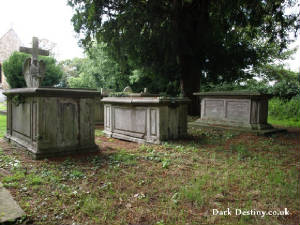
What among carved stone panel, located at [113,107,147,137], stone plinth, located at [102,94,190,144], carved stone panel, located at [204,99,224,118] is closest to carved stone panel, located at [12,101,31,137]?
stone plinth, located at [102,94,190,144]

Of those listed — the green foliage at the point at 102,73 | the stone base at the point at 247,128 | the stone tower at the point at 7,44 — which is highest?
the stone tower at the point at 7,44

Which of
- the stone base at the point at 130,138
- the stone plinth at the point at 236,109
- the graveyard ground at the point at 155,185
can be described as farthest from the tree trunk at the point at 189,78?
the graveyard ground at the point at 155,185

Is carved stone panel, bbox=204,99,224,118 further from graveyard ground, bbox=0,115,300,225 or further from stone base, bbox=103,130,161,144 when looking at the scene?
stone base, bbox=103,130,161,144

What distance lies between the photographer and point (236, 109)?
8672mm

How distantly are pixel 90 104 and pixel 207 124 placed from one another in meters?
5.62

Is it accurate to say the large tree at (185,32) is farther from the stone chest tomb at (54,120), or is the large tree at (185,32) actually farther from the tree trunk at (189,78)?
the stone chest tomb at (54,120)

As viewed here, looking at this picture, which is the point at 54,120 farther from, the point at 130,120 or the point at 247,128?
the point at 247,128

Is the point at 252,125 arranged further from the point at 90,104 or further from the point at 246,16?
the point at 90,104

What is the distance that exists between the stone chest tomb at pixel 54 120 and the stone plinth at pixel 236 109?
557 cm

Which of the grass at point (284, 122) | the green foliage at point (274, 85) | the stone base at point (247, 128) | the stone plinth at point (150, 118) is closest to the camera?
the stone plinth at point (150, 118)

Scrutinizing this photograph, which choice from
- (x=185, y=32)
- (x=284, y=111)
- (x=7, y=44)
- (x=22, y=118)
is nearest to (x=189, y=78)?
(x=185, y=32)

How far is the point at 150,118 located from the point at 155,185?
3385 mm

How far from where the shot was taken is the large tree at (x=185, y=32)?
8260mm

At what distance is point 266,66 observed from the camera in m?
19.3
